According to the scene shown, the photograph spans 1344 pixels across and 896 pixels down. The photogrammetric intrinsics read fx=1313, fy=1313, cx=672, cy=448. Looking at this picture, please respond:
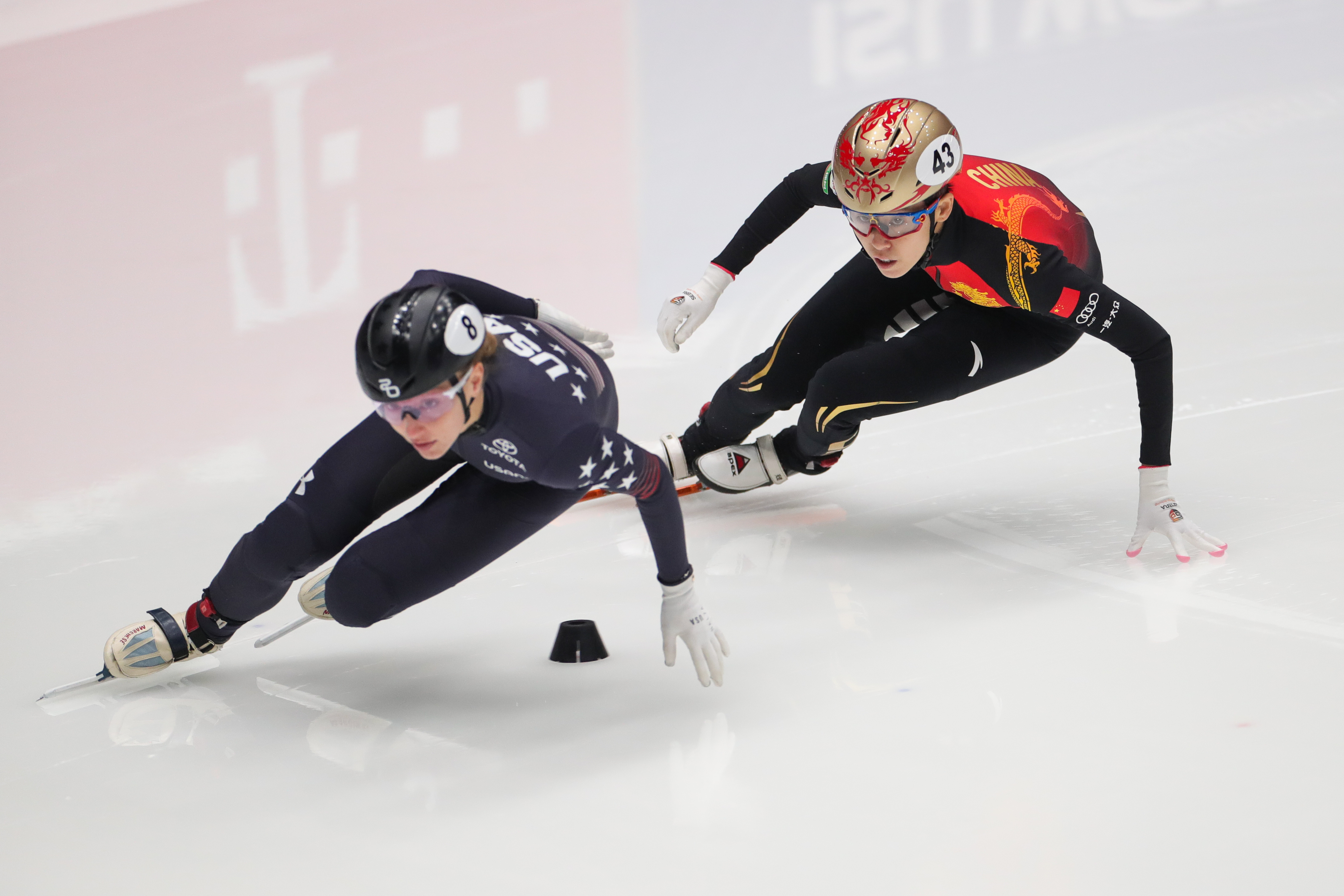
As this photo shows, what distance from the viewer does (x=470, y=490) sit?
276 cm

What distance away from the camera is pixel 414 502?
4.02m

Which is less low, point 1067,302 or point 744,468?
point 1067,302

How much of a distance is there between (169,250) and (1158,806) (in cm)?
483

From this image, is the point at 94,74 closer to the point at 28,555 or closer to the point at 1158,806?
the point at 28,555

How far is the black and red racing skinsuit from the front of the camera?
315 centimetres

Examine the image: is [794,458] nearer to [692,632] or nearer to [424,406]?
[692,632]

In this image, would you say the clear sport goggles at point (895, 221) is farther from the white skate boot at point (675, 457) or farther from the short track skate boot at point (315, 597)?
the short track skate boot at point (315, 597)

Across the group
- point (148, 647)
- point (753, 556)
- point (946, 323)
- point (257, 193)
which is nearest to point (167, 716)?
point (148, 647)

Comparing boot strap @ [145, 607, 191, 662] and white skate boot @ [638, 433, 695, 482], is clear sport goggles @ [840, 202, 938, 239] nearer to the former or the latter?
white skate boot @ [638, 433, 695, 482]

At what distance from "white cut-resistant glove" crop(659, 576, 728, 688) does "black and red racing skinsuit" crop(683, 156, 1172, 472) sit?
3.48 feet

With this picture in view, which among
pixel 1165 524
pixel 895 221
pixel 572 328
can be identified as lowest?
pixel 1165 524

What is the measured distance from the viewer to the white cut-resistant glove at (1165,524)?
3201 millimetres

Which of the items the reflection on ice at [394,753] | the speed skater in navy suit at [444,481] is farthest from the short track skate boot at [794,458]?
the reflection on ice at [394,753]

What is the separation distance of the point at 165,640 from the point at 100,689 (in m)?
0.18
